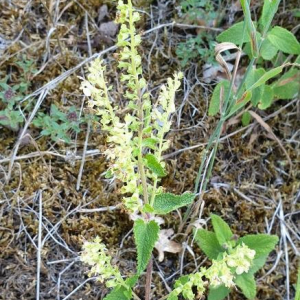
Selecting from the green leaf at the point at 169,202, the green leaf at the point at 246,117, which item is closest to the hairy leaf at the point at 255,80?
the green leaf at the point at 246,117

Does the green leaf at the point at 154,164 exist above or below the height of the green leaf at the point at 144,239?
above

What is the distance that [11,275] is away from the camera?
228 centimetres

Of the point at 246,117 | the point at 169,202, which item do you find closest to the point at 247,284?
the point at 169,202

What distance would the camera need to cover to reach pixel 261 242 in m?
2.29

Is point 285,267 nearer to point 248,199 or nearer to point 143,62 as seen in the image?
point 248,199

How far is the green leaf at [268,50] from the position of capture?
240 centimetres

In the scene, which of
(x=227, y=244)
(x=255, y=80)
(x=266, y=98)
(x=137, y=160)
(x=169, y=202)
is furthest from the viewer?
(x=266, y=98)

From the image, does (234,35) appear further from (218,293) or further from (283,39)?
(218,293)

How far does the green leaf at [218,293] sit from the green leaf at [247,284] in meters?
0.06

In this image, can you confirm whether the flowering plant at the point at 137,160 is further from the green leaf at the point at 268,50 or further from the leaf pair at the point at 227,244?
the green leaf at the point at 268,50

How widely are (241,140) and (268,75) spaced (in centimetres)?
77

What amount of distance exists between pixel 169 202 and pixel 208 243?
0.50 metres

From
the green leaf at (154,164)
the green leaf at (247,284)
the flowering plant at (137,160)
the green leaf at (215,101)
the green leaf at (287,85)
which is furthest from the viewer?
the green leaf at (287,85)

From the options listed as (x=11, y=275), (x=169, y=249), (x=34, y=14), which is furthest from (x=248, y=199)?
(x=34, y=14)
